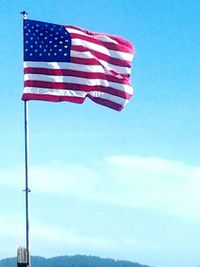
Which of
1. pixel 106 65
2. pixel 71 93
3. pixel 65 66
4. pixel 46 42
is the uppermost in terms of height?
pixel 46 42

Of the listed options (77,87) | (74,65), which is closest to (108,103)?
(77,87)

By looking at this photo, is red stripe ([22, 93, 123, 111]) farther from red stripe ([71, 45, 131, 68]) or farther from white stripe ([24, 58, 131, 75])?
red stripe ([71, 45, 131, 68])

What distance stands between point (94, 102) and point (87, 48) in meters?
2.38

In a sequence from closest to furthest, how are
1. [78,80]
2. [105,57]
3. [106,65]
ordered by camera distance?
[78,80], [106,65], [105,57]

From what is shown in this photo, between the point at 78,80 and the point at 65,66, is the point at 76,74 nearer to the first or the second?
the point at 78,80

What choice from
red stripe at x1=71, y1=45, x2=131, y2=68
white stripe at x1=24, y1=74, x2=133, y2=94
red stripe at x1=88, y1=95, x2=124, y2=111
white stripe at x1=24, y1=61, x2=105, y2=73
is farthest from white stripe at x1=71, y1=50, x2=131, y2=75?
red stripe at x1=88, y1=95, x2=124, y2=111

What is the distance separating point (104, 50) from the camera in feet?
85.1

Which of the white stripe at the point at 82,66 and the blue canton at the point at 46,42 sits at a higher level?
the blue canton at the point at 46,42

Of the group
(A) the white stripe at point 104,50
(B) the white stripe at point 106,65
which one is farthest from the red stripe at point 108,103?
(A) the white stripe at point 104,50

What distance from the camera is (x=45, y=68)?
24.1 meters

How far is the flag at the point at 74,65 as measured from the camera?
78.0 ft

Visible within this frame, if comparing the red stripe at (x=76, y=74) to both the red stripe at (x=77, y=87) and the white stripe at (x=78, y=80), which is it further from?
the red stripe at (x=77, y=87)

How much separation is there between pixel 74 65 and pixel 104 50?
199 cm

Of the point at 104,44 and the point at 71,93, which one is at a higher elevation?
the point at 104,44
